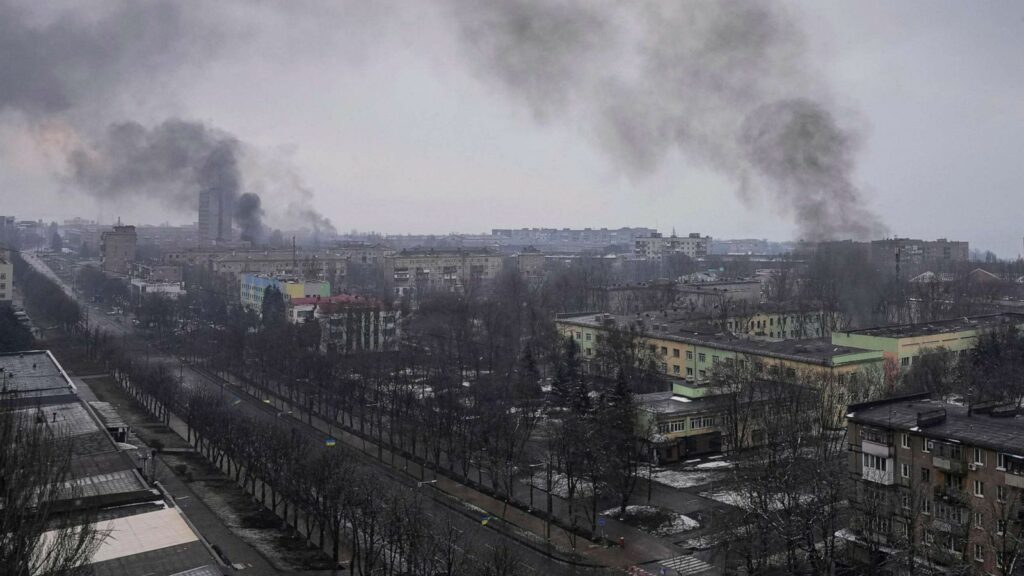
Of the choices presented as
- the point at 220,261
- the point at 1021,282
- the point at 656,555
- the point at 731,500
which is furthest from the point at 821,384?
the point at 220,261

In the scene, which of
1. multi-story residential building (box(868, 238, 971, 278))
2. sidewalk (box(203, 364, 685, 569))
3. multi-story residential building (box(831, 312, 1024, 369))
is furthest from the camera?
multi-story residential building (box(868, 238, 971, 278))

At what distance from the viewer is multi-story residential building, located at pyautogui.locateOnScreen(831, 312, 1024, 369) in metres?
15.8

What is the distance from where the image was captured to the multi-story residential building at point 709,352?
14375 millimetres

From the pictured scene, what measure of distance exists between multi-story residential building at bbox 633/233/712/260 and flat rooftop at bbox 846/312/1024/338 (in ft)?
126

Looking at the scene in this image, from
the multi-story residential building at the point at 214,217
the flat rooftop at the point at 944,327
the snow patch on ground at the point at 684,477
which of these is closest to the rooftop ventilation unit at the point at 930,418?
the snow patch on ground at the point at 684,477

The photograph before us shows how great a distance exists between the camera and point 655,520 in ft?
33.1

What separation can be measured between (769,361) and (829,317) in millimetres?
8752

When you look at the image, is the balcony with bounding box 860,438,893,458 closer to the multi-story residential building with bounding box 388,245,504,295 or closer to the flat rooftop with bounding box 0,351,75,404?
the flat rooftop with bounding box 0,351,75,404

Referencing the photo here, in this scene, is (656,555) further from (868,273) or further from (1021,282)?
(1021,282)

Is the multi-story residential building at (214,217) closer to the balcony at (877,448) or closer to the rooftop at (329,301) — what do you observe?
the rooftop at (329,301)

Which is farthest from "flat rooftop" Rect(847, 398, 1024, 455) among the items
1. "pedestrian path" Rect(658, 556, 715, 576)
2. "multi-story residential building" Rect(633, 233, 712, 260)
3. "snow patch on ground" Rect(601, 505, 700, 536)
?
"multi-story residential building" Rect(633, 233, 712, 260)

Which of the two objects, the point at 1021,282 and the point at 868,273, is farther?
the point at 1021,282

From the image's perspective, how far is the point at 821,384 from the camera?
13391mm

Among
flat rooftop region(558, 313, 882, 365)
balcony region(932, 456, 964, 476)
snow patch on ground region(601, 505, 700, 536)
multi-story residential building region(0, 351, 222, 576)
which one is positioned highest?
flat rooftop region(558, 313, 882, 365)
